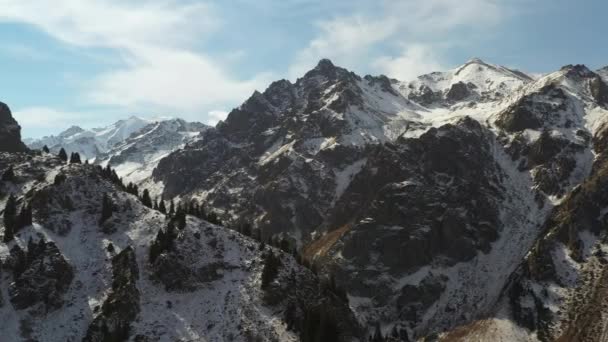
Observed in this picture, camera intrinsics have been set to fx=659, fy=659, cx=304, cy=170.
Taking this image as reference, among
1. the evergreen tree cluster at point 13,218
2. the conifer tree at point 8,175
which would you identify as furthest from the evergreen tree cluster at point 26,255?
the conifer tree at point 8,175

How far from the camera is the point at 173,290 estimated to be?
12562 cm

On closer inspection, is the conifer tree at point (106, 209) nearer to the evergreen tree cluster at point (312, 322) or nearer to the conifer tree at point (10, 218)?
the conifer tree at point (10, 218)

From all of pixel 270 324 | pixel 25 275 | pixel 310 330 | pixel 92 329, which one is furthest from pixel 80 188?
pixel 310 330

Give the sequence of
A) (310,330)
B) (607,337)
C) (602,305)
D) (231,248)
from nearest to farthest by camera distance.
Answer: (310,330)
(231,248)
(607,337)
(602,305)

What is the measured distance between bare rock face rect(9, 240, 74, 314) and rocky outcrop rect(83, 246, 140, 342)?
9456mm

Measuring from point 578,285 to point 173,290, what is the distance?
127 m

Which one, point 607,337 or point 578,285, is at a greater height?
point 578,285

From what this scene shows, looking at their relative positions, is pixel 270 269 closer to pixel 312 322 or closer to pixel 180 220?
pixel 312 322

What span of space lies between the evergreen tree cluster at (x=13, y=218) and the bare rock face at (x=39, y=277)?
5.99 m

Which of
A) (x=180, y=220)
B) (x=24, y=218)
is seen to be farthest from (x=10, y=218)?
(x=180, y=220)

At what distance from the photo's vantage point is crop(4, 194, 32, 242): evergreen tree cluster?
131488 mm

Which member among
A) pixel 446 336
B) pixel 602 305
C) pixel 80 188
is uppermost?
pixel 80 188

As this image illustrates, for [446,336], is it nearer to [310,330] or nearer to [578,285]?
[578,285]

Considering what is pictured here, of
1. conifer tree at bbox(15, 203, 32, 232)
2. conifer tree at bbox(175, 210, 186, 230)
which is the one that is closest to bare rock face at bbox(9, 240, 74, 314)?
conifer tree at bbox(15, 203, 32, 232)
